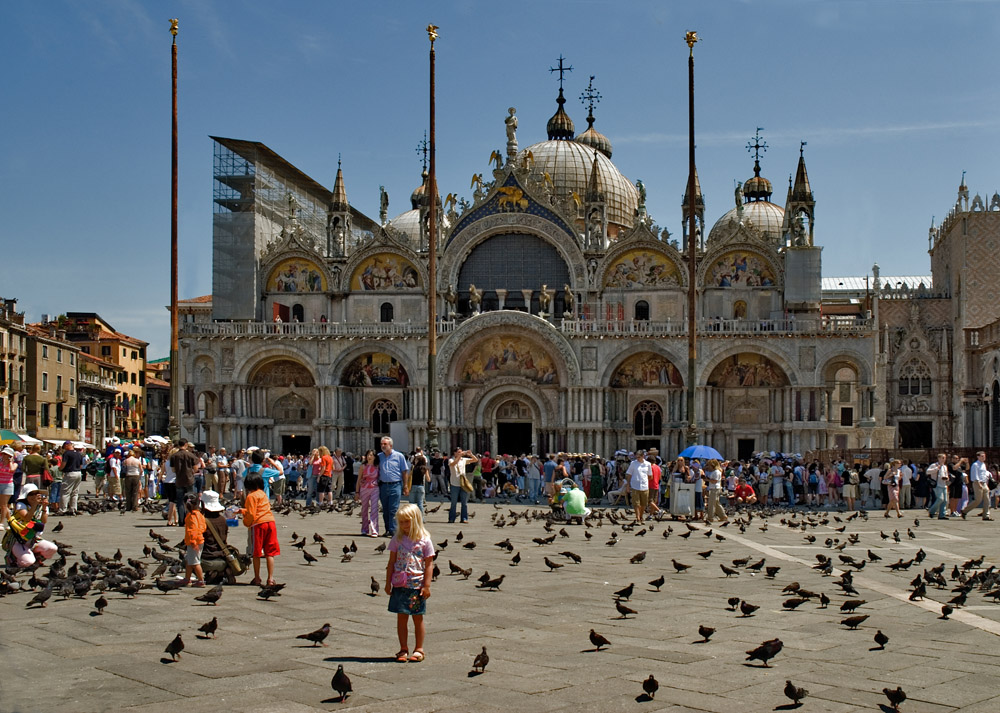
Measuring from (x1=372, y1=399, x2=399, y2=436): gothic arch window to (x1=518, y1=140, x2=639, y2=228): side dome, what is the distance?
14289 millimetres

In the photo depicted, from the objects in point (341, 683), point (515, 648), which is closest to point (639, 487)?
point (515, 648)

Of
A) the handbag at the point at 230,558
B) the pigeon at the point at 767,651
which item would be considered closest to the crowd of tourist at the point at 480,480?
the handbag at the point at 230,558

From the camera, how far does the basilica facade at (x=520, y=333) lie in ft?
146

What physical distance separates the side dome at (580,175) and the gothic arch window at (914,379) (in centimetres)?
1563

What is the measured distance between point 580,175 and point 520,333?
13.8 meters

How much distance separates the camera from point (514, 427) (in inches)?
1831

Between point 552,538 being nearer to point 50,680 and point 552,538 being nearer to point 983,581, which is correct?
point 983,581

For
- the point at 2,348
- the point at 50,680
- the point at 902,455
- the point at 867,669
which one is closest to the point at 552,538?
the point at 867,669

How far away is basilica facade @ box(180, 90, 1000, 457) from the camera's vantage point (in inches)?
1748

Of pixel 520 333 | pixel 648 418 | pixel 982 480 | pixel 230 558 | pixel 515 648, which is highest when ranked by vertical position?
pixel 520 333

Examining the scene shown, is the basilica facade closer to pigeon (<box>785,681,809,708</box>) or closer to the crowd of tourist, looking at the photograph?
the crowd of tourist

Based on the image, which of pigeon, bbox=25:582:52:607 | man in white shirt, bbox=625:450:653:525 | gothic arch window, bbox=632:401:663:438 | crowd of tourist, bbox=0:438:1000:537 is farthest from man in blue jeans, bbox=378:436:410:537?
gothic arch window, bbox=632:401:663:438

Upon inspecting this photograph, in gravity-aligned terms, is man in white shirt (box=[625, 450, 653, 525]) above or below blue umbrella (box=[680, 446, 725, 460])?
below

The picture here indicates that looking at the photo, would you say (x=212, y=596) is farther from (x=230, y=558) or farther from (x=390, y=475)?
(x=390, y=475)
